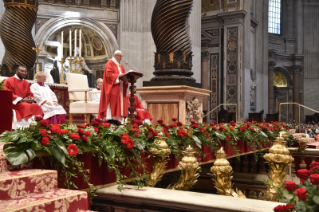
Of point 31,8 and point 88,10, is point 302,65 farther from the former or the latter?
point 31,8

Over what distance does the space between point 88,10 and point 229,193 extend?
41.1ft

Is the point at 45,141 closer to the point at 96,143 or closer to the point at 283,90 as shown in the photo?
the point at 96,143

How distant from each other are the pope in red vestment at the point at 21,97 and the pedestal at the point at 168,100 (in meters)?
1.81

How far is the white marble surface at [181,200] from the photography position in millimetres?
2596

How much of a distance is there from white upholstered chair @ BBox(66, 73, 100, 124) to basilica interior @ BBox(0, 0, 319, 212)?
231 mm

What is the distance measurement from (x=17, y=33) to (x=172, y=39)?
14.5 feet

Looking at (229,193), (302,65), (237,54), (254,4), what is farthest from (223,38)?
(229,193)

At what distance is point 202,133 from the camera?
15.6 feet

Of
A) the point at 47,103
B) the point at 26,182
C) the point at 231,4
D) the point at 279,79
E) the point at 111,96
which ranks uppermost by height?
the point at 231,4

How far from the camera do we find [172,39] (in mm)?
6754

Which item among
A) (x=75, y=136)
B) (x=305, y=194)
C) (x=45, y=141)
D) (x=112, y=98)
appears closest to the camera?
(x=305, y=194)

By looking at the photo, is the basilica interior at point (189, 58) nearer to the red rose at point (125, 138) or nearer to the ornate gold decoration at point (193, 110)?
the ornate gold decoration at point (193, 110)

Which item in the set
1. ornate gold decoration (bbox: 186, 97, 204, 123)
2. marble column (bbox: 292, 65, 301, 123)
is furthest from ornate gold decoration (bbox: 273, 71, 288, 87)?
ornate gold decoration (bbox: 186, 97, 204, 123)

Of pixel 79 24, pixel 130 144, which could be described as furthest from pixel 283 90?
pixel 130 144
